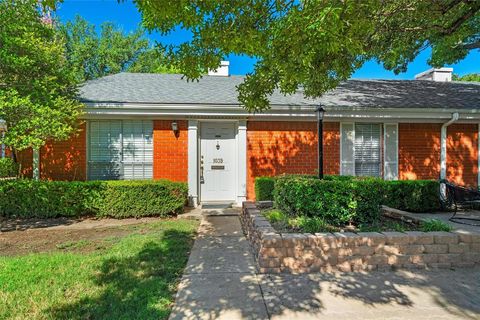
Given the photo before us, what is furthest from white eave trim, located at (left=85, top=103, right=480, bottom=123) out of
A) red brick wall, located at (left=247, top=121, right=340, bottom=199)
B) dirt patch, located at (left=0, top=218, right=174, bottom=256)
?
dirt patch, located at (left=0, top=218, right=174, bottom=256)

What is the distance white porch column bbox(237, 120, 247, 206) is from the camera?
28.2 feet

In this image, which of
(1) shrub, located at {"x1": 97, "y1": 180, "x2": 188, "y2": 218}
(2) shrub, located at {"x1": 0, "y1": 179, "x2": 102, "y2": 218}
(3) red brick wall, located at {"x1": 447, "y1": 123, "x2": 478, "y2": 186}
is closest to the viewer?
(2) shrub, located at {"x1": 0, "y1": 179, "x2": 102, "y2": 218}

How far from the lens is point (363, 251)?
13.1 feet

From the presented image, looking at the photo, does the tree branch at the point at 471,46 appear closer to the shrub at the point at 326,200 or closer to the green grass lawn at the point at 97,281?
the shrub at the point at 326,200

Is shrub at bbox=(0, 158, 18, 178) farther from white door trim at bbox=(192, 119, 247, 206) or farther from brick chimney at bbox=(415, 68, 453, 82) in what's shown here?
brick chimney at bbox=(415, 68, 453, 82)

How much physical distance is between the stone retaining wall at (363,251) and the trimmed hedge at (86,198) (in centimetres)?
389

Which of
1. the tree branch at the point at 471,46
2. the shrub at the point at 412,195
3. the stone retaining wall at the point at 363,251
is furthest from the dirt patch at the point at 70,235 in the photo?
the tree branch at the point at 471,46

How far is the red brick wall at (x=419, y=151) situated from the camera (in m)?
9.02

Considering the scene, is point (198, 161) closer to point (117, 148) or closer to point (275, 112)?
point (117, 148)

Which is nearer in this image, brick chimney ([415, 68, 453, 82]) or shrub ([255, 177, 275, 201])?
shrub ([255, 177, 275, 201])

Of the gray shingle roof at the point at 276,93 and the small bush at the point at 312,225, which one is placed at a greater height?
the gray shingle roof at the point at 276,93

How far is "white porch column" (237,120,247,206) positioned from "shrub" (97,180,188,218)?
2035 millimetres

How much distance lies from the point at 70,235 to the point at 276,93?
22.6ft

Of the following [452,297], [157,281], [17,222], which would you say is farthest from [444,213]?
[17,222]
